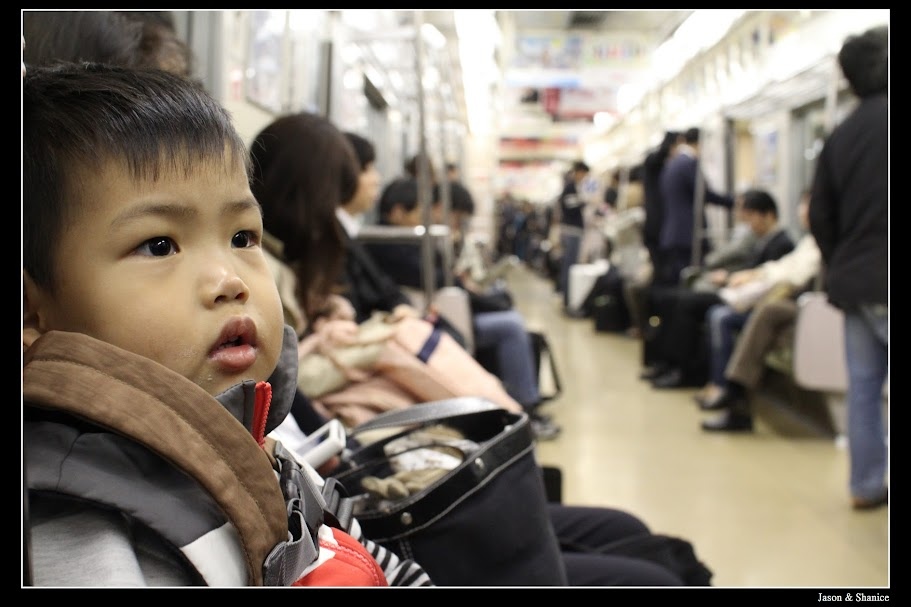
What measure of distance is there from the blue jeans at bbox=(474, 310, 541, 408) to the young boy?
2.81m

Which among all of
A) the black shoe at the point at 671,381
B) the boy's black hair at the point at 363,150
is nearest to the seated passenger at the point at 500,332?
the boy's black hair at the point at 363,150

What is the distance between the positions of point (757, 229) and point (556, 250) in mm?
6406

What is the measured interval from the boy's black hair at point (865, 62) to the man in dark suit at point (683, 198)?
3205mm

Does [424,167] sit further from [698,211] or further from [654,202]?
[654,202]

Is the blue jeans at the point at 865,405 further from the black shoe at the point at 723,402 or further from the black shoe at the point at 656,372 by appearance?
the black shoe at the point at 656,372

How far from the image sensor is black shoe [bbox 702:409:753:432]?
376cm

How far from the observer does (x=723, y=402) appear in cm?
402

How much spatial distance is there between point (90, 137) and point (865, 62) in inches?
89.8

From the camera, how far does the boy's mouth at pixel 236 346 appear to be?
0.55 metres

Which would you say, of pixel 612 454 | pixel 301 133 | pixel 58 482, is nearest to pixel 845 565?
pixel 612 454

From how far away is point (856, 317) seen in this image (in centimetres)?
251

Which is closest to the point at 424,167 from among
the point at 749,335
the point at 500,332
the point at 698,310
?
the point at 500,332

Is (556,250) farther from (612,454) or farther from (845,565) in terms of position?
(845,565)

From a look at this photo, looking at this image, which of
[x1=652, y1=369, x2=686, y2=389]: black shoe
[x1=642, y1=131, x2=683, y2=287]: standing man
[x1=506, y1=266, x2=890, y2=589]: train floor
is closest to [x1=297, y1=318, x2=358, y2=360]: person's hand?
[x1=506, y1=266, x2=890, y2=589]: train floor
